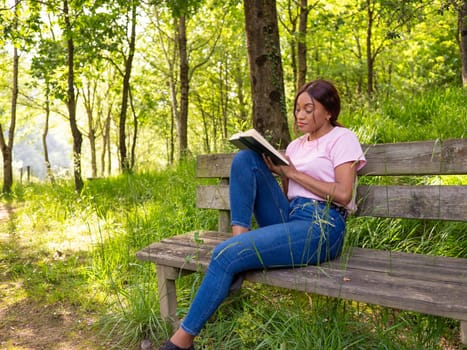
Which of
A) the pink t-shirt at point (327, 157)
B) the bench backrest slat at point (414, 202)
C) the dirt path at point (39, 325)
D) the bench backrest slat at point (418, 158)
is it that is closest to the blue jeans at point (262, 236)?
the pink t-shirt at point (327, 157)

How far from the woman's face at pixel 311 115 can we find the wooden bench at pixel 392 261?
327mm

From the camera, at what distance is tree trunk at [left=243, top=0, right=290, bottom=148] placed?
472cm

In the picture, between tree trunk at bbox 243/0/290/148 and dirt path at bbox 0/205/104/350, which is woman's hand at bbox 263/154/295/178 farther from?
tree trunk at bbox 243/0/290/148

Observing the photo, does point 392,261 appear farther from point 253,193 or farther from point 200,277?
point 200,277

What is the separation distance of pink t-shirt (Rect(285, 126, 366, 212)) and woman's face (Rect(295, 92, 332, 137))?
0.07 m

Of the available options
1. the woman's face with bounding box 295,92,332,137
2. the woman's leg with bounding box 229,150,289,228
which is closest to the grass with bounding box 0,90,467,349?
the woman's leg with bounding box 229,150,289,228

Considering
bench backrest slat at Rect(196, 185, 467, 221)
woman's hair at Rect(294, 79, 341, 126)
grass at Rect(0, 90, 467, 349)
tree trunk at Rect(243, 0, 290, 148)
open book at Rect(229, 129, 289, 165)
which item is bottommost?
grass at Rect(0, 90, 467, 349)

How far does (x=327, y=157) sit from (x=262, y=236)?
2.19 feet

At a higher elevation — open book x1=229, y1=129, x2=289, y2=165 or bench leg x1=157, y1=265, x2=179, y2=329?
open book x1=229, y1=129, x2=289, y2=165

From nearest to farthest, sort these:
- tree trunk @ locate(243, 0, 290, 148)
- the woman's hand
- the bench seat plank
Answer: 1. the bench seat plank
2. the woman's hand
3. tree trunk @ locate(243, 0, 290, 148)

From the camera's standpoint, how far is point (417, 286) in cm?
199

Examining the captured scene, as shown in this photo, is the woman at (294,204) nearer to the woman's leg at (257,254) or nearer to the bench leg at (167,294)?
the woman's leg at (257,254)

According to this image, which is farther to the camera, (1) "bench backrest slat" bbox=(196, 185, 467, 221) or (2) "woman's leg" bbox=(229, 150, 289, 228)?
(2) "woman's leg" bbox=(229, 150, 289, 228)

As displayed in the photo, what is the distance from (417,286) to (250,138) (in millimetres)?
1064
